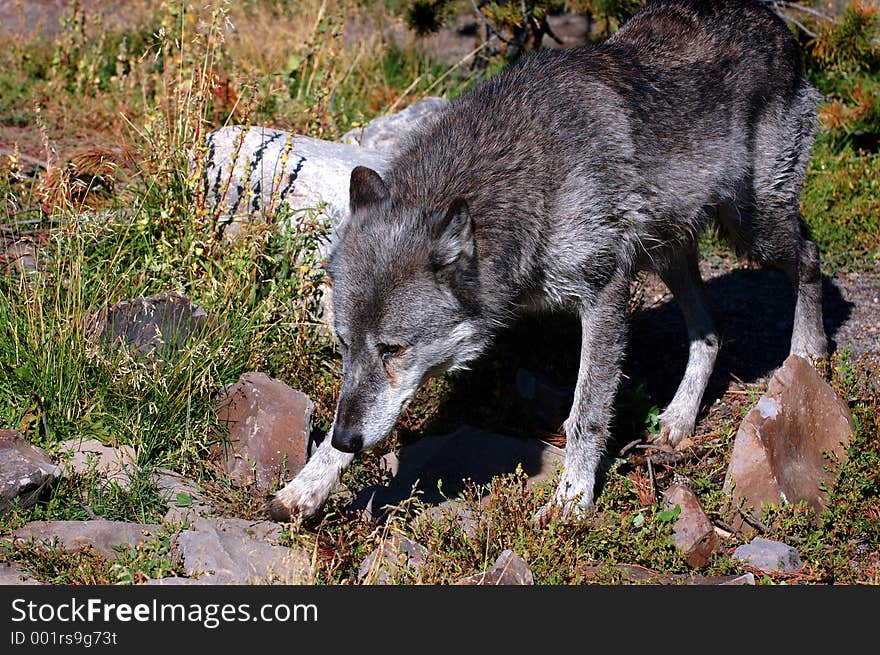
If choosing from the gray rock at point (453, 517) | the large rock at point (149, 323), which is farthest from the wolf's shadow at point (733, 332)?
the large rock at point (149, 323)

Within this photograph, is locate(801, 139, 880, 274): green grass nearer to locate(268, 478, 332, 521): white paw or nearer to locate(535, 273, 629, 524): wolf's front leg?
locate(535, 273, 629, 524): wolf's front leg

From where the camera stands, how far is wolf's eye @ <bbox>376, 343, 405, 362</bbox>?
4496 mm

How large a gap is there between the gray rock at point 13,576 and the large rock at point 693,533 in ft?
9.75

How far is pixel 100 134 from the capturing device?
7848 millimetres

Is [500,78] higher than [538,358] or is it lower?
higher

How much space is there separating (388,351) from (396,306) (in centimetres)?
23

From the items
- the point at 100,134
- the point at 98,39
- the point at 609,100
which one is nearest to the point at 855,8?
the point at 609,100

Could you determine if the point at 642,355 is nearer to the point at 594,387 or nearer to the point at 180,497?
the point at 594,387

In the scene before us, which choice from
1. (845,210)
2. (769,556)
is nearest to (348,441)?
(769,556)

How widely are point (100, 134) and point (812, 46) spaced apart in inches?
245

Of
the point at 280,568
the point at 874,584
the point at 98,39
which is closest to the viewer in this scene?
the point at 280,568

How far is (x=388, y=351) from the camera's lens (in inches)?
178

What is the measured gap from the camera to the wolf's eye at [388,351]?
14.8 feet

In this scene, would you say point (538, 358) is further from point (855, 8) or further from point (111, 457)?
point (855, 8)
